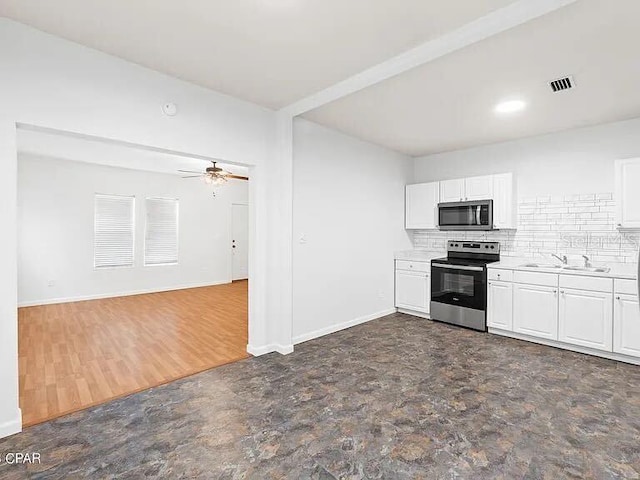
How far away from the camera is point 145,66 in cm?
275

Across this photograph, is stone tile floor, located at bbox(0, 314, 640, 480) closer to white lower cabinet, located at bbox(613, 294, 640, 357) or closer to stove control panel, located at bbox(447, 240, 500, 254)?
white lower cabinet, located at bbox(613, 294, 640, 357)

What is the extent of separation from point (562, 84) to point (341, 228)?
269 cm

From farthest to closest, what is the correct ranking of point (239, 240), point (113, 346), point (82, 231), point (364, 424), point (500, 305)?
point (239, 240) < point (82, 231) < point (500, 305) < point (113, 346) < point (364, 424)

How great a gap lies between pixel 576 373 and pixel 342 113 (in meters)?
3.47

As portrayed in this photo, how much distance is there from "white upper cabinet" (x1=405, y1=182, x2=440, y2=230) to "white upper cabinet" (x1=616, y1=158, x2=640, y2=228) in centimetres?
212

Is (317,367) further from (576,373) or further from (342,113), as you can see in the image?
(342,113)

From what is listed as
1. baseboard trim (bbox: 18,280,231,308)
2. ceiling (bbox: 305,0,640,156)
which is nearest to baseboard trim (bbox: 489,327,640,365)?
ceiling (bbox: 305,0,640,156)

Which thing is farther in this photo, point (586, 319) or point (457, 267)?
point (457, 267)

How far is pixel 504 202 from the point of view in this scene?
4566mm

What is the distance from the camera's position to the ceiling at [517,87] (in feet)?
7.18

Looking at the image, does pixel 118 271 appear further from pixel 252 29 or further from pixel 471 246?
pixel 471 246

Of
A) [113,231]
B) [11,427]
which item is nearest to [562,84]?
[11,427]

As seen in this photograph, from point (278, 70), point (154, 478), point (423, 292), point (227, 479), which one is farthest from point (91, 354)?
point (423, 292)

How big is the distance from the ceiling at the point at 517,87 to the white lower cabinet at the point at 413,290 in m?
2.00
